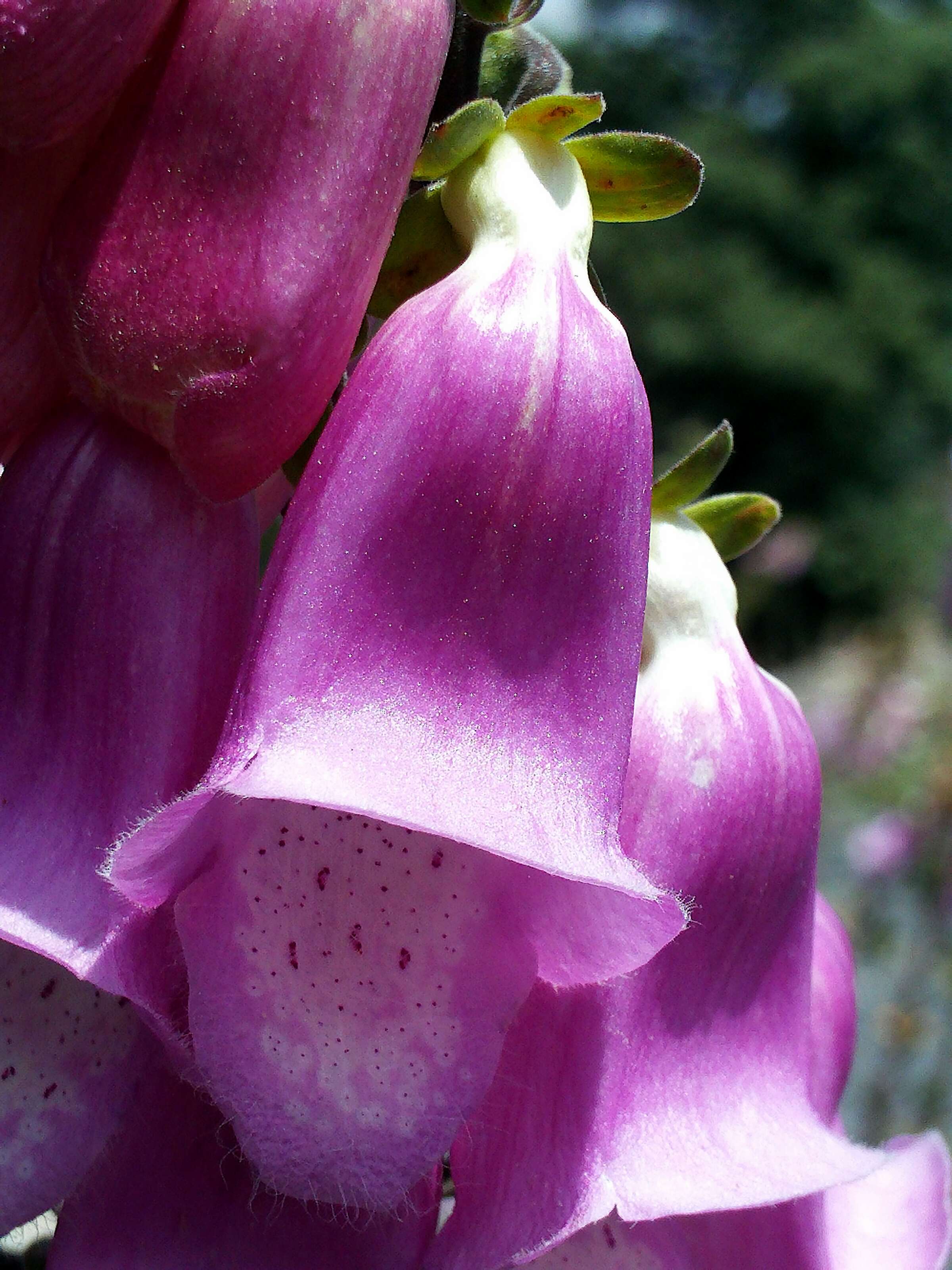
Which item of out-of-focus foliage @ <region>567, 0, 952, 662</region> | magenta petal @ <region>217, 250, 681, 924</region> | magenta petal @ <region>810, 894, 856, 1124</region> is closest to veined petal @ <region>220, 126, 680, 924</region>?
magenta petal @ <region>217, 250, 681, 924</region>

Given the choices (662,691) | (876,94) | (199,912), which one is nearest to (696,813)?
(662,691)

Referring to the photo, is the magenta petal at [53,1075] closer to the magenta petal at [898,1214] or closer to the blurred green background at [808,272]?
the magenta petal at [898,1214]

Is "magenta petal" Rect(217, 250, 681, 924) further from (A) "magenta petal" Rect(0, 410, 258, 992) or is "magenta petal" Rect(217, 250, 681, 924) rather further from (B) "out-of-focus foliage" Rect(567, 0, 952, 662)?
(B) "out-of-focus foliage" Rect(567, 0, 952, 662)

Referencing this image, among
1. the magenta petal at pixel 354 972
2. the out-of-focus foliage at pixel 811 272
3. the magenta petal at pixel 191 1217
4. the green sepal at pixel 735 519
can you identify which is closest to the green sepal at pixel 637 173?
the green sepal at pixel 735 519

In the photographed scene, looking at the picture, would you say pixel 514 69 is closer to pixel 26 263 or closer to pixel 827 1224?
pixel 26 263

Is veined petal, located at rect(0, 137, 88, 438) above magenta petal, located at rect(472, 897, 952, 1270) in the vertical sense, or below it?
above

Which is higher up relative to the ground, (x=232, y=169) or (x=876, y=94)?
(x=232, y=169)

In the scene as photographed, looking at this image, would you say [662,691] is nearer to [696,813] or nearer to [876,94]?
[696,813]
